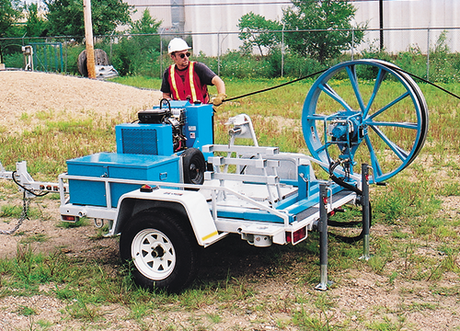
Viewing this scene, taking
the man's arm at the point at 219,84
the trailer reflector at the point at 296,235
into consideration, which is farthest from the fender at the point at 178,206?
the man's arm at the point at 219,84

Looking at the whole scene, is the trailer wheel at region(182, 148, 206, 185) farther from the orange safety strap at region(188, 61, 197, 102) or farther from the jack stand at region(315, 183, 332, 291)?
the jack stand at region(315, 183, 332, 291)

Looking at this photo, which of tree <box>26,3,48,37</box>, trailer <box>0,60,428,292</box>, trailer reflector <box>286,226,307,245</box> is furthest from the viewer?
tree <box>26,3,48,37</box>

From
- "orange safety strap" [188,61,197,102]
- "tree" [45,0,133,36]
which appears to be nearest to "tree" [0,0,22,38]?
"tree" [45,0,133,36]

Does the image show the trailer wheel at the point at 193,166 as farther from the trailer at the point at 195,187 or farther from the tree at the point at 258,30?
the tree at the point at 258,30

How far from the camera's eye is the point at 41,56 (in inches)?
1209

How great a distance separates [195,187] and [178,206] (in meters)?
0.22

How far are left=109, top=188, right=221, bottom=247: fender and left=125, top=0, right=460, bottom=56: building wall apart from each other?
78.2ft

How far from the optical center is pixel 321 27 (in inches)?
1135

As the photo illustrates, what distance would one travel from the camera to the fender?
16.3 ft

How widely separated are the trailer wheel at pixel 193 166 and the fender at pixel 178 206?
723 mm

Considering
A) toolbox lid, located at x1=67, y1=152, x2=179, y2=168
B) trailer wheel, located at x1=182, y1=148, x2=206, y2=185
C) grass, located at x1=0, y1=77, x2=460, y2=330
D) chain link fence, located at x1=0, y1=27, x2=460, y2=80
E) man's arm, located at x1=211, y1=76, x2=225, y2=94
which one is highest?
chain link fence, located at x1=0, y1=27, x2=460, y2=80

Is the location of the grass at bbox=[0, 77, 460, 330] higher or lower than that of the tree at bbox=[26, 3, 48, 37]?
lower

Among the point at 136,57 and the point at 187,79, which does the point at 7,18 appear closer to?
the point at 136,57

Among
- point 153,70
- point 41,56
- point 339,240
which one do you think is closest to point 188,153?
point 339,240
